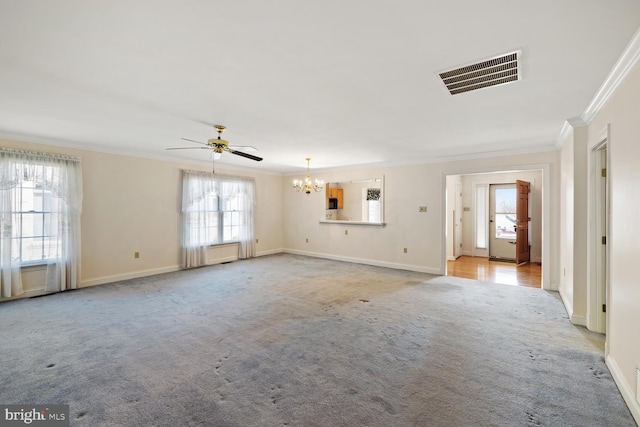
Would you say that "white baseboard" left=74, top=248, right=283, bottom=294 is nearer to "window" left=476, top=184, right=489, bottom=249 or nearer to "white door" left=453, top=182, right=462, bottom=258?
"white door" left=453, top=182, right=462, bottom=258

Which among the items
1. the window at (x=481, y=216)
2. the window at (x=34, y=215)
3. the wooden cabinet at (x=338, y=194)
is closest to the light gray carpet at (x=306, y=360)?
the window at (x=34, y=215)

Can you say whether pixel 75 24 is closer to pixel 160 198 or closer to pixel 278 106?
pixel 278 106

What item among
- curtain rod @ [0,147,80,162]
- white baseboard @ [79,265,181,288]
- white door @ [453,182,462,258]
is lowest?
white baseboard @ [79,265,181,288]

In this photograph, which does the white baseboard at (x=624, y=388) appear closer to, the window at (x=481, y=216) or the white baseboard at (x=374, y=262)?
the white baseboard at (x=374, y=262)

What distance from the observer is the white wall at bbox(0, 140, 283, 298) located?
4906mm

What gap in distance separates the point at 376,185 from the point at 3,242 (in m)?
8.28

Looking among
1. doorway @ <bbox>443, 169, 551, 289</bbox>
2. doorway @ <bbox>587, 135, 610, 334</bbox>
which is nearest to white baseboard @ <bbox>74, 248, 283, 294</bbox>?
doorway @ <bbox>443, 169, 551, 289</bbox>

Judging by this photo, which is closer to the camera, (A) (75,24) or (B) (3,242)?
(A) (75,24)

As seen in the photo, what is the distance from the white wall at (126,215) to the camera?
4906 mm

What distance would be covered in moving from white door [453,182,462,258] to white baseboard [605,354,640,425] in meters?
5.65

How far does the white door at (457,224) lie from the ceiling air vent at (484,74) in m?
6.08

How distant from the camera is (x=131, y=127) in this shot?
3.81 meters

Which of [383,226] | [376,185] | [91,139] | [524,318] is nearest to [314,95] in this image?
[524,318]

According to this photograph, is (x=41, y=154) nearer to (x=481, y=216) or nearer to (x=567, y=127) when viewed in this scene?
(x=567, y=127)
